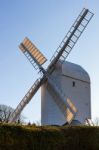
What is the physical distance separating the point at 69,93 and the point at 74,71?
90.2 inches

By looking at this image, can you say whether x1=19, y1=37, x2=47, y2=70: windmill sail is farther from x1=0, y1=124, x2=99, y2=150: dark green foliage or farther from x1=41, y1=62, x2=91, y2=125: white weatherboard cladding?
x1=0, y1=124, x2=99, y2=150: dark green foliage

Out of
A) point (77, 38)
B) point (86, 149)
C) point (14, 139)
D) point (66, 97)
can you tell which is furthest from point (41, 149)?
point (77, 38)

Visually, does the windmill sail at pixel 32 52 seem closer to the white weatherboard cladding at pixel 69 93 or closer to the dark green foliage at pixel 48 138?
the white weatherboard cladding at pixel 69 93

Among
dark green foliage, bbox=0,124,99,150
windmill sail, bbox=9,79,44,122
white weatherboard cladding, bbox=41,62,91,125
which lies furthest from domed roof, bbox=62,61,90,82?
dark green foliage, bbox=0,124,99,150

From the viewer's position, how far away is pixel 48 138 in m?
21.3

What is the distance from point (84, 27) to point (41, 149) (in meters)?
24.2

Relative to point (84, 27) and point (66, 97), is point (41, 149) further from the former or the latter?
point (84, 27)

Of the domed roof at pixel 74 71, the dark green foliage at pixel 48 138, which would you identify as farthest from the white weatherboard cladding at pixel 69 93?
the dark green foliage at pixel 48 138

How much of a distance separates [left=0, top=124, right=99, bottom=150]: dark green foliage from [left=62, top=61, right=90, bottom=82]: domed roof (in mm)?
18392

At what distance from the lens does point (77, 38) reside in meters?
43.4

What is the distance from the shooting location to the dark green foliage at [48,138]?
752 inches

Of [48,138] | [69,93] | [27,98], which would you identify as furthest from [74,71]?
[48,138]

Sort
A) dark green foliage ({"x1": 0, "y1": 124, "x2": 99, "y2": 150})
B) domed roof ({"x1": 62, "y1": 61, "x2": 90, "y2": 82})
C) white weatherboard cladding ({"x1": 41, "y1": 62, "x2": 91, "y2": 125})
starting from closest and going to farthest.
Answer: dark green foliage ({"x1": 0, "y1": 124, "x2": 99, "y2": 150}) → white weatherboard cladding ({"x1": 41, "y1": 62, "x2": 91, "y2": 125}) → domed roof ({"x1": 62, "y1": 61, "x2": 90, "y2": 82})

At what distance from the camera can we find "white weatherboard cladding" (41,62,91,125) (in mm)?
42406
